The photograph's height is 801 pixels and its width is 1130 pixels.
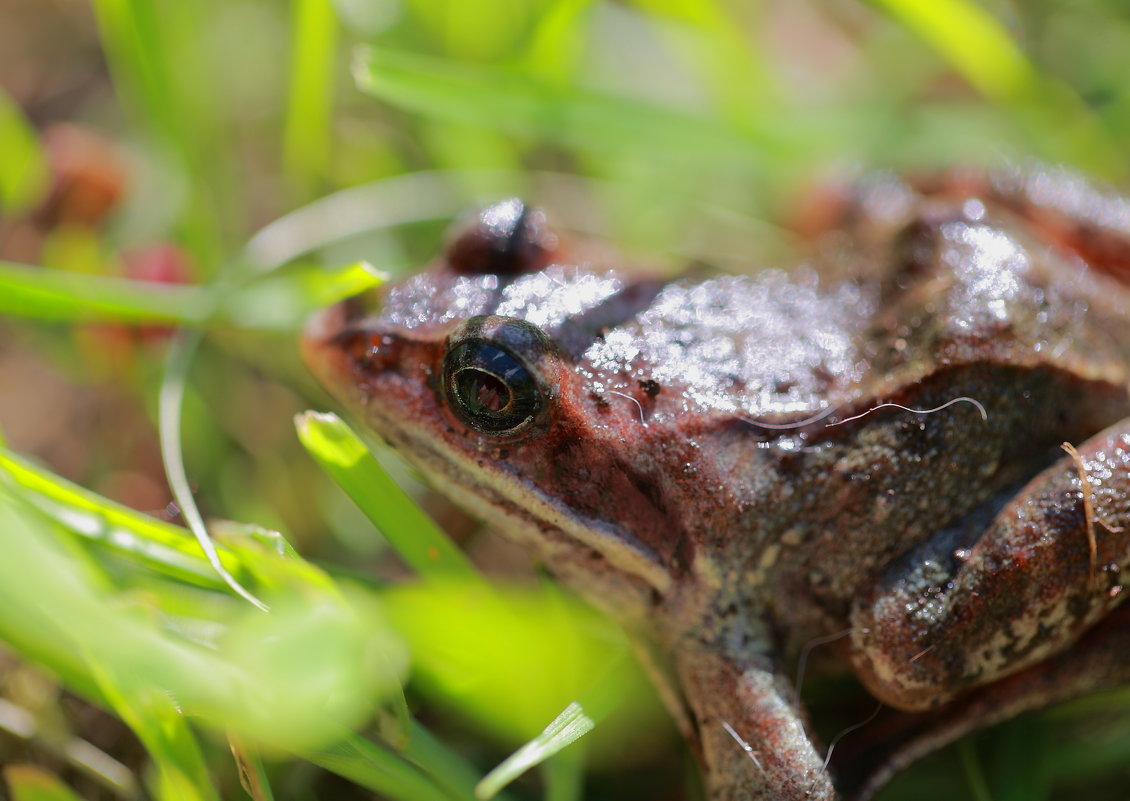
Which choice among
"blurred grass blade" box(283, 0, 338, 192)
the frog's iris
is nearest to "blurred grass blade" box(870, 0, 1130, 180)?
"blurred grass blade" box(283, 0, 338, 192)

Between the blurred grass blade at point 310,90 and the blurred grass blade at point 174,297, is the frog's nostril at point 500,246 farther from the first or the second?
the blurred grass blade at point 310,90

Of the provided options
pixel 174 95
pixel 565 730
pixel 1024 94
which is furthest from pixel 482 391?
pixel 1024 94

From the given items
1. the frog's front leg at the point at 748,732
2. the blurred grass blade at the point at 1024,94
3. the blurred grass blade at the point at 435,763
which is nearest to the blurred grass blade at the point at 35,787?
the blurred grass blade at the point at 435,763

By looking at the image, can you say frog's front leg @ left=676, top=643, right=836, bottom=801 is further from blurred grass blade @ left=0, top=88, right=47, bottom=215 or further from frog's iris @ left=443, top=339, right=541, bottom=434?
blurred grass blade @ left=0, top=88, right=47, bottom=215

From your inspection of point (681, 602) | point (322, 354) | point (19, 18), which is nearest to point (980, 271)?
point (681, 602)

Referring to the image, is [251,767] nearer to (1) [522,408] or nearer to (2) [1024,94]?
(1) [522,408]

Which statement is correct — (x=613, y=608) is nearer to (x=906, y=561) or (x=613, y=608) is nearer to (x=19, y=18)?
(x=906, y=561)
